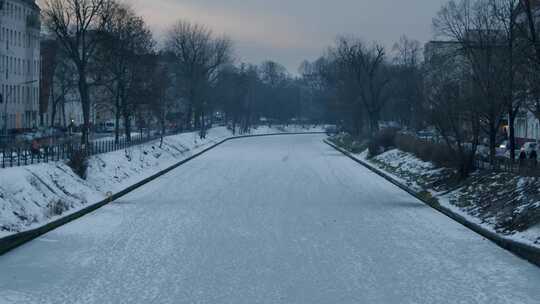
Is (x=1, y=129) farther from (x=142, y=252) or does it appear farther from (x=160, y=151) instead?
(x=142, y=252)

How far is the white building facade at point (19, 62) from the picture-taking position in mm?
83500

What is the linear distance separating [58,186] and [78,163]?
501 cm

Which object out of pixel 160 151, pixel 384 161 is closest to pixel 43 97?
pixel 160 151

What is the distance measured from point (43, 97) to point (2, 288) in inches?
3527

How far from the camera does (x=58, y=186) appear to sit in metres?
31.2

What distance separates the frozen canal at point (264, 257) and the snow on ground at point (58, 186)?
36.5 inches

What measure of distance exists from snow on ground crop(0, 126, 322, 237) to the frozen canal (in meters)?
0.93

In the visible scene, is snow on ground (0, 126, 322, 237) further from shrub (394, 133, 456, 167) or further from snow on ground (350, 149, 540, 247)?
shrub (394, 133, 456, 167)

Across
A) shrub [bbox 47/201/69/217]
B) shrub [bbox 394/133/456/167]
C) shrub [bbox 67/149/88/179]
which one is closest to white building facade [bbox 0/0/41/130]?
shrub [bbox 394/133/456/167]

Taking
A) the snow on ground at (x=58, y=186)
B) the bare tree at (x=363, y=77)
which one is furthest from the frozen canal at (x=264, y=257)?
the bare tree at (x=363, y=77)

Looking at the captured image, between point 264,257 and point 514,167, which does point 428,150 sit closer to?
point 514,167

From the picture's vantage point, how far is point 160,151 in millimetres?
61625

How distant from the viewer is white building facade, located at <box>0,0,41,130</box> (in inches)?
3287

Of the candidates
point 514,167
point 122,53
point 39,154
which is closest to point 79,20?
point 122,53
